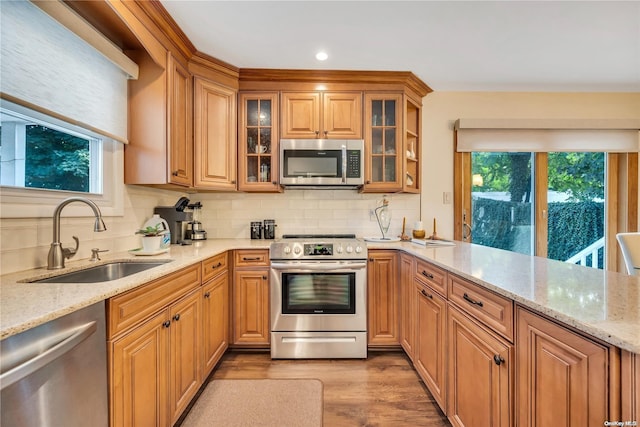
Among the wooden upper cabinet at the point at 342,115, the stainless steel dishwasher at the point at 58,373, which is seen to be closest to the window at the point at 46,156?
the stainless steel dishwasher at the point at 58,373

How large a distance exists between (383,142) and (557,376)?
222 cm

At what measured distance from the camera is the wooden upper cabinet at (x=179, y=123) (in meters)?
2.01

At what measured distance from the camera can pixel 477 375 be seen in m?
1.26

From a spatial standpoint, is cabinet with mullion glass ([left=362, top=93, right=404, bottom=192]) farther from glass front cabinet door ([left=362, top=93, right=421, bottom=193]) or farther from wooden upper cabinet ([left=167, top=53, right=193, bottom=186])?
wooden upper cabinet ([left=167, top=53, right=193, bottom=186])

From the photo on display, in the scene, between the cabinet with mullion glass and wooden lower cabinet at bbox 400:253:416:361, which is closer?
wooden lower cabinet at bbox 400:253:416:361

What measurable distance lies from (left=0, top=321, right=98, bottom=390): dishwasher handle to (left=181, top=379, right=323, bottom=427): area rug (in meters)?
1.07

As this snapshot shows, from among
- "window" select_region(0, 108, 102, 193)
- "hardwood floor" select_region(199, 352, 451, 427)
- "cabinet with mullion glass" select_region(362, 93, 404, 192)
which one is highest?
"cabinet with mullion glass" select_region(362, 93, 404, 192)

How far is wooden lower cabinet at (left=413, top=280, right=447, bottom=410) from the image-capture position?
1.60 metres

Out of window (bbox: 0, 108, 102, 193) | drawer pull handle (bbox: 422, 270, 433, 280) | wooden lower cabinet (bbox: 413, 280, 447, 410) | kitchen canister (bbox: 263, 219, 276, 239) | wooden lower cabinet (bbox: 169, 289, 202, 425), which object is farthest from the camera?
kitchen canister (bbox: 263, 219, 276, 239)

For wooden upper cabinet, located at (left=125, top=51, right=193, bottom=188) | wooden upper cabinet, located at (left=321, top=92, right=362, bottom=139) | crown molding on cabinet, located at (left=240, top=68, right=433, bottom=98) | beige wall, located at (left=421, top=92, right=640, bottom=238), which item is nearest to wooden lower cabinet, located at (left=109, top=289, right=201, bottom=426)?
wooden upper cabinet, located at (left=125, top=51, right=193, bottom=188)

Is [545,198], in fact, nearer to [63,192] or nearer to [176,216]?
[176,216]

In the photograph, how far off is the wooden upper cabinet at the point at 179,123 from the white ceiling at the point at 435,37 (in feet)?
0.92

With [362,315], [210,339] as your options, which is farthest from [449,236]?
[210,339]

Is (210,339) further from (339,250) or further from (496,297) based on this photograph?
(496,297)
